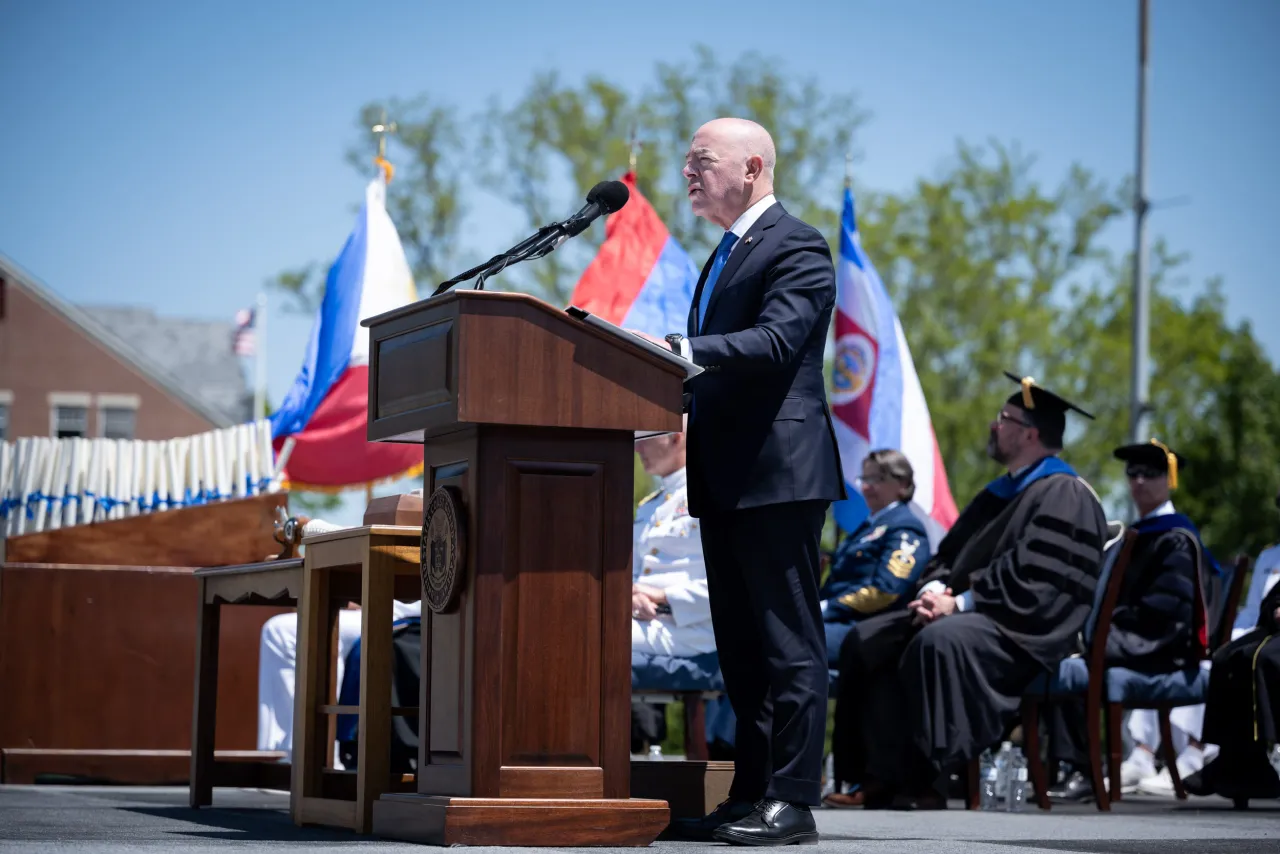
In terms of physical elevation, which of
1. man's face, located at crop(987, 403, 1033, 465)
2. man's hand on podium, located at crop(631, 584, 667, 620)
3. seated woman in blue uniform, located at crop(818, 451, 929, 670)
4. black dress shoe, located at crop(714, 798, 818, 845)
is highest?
man's face, located at crop(987, 403, 1033, 465)

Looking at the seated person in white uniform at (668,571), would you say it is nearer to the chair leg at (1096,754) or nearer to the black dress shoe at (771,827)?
the chair leg at (1096,754)

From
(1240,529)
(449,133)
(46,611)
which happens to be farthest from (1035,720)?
(449,133)

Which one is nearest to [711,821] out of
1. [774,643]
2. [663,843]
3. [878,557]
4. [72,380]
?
[663,843]

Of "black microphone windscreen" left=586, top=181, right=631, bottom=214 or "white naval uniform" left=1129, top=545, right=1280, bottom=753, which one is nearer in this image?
"black microphone windscreen" left=586, top=181, right=631, bottom=214

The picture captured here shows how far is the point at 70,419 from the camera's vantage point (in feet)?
149

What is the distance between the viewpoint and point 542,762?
4.26 metres

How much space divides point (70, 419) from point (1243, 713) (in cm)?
4145

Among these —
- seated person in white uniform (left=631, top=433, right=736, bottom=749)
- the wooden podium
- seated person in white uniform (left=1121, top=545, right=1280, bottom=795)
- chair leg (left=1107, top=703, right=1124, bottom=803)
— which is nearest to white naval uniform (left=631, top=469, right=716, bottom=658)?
seated person in white uniform (left=631, top=433, right=736, bottom=749)

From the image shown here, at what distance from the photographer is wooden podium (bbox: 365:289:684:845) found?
4.18 metres

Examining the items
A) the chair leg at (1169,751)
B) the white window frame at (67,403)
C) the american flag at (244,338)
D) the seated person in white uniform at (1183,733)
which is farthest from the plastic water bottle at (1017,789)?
the white window frame at (67,403)

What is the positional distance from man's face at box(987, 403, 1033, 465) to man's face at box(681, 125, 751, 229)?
3373 mm

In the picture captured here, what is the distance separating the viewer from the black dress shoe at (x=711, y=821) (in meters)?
4.61

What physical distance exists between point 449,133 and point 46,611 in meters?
22.4

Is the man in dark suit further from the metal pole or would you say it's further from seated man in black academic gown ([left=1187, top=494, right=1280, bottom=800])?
the metal pole
